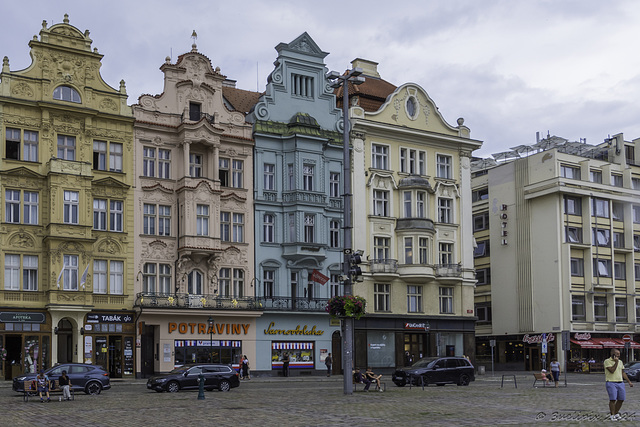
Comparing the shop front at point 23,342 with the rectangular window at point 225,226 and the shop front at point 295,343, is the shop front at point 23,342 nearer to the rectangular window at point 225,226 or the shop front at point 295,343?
the rectangular window at point 225,226

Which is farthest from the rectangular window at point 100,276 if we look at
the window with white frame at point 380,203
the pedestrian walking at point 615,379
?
the pedestrian walking at point 615,379

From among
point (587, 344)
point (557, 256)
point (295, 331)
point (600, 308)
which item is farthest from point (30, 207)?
point (600, 308)

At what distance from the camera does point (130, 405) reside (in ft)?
94.8

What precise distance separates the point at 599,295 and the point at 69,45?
46445 millimetres

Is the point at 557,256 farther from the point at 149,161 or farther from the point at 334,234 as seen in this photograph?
the point at 149,161

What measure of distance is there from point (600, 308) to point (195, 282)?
119 feet

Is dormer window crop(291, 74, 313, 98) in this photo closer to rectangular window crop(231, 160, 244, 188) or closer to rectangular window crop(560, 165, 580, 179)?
rectangular window crop(231, 160, 244, 188)

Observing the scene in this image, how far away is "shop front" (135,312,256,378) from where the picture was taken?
5116 cm

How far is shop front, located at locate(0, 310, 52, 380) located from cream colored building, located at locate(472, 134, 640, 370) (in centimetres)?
3961

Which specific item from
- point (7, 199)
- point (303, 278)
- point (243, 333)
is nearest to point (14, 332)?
point (7, 199)

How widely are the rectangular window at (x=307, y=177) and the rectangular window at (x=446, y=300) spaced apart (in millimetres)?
13273

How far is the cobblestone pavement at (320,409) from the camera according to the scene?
22.5 metres

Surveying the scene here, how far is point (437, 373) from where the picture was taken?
43938 millimetres

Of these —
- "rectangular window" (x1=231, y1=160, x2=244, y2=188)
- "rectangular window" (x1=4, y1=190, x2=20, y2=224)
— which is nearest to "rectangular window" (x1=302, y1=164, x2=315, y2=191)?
"rectangular window" (x1=231, y1=160, x2=244, y2=188)
